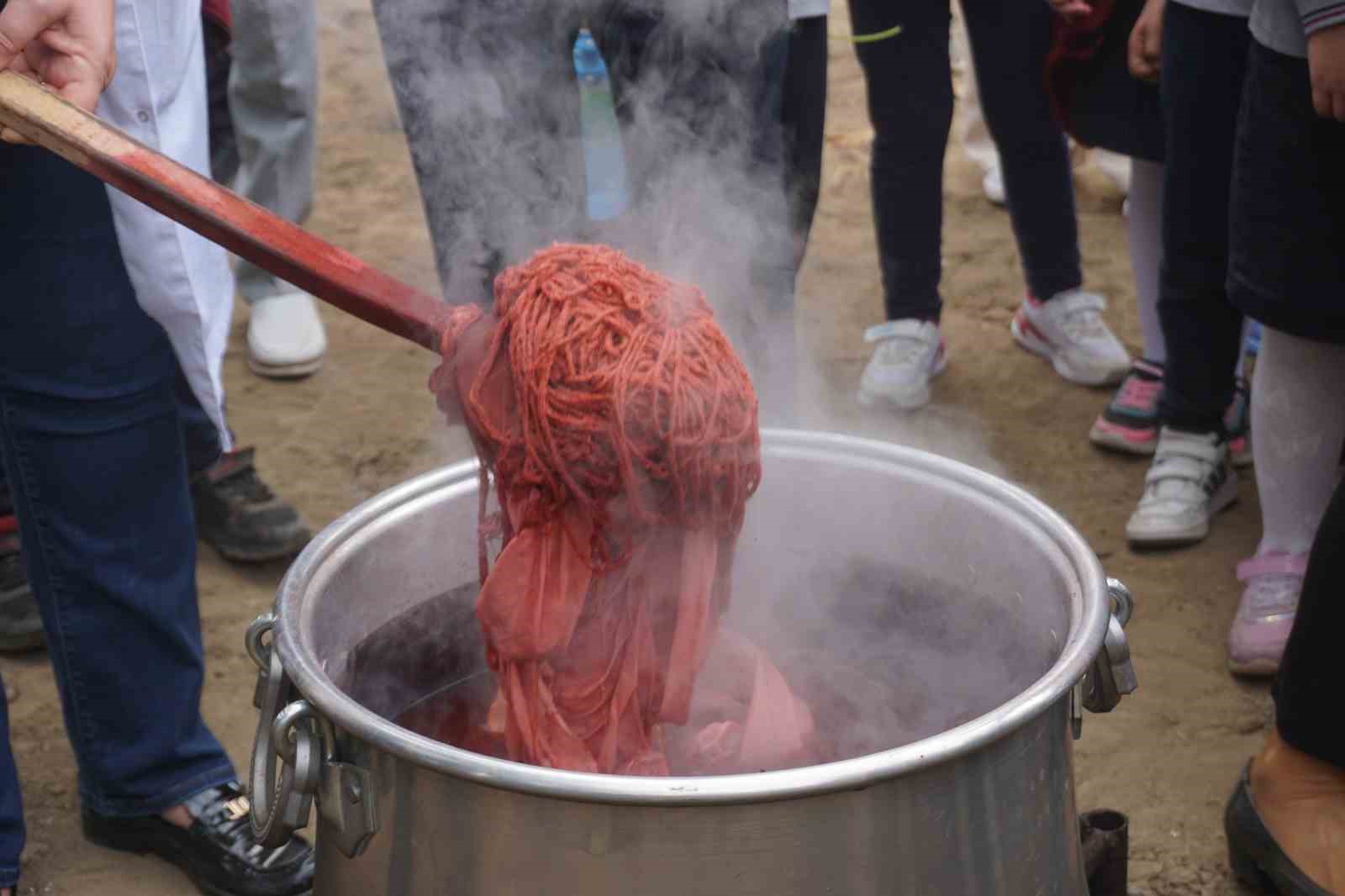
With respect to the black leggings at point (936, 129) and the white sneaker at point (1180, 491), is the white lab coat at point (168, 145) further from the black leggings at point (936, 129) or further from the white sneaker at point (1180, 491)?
the white sneaker at point (1180, 491)

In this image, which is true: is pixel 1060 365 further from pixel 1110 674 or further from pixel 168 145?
pixel 168 145

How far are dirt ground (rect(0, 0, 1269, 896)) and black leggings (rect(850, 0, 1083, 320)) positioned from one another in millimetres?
361

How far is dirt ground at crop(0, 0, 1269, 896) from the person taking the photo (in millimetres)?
2504

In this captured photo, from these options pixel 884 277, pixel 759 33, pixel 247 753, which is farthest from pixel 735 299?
pixel 247 753

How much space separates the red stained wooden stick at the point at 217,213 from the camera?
1.55m

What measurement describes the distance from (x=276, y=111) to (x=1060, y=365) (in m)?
2.12

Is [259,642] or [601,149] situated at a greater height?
[601,149]

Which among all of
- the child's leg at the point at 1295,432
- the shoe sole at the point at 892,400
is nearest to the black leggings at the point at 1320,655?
the child's leg at the point at 1295,432

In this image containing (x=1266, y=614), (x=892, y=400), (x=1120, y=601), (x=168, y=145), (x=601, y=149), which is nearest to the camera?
(x=1120, y=601)

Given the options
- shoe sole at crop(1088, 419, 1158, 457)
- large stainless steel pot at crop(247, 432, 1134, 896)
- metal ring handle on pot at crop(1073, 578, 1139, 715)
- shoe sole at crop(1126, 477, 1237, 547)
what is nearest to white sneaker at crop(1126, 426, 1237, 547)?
shoe sole at crop(1126, 477, 1237, 547)

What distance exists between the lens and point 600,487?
1.51 metres

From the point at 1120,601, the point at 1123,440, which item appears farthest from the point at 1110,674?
the point at 1123,440

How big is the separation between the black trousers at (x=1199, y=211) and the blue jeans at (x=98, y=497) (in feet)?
6.08

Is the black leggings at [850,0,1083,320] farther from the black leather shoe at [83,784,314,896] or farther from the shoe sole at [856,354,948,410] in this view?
the black leather shoe at [83,784,314,896]
